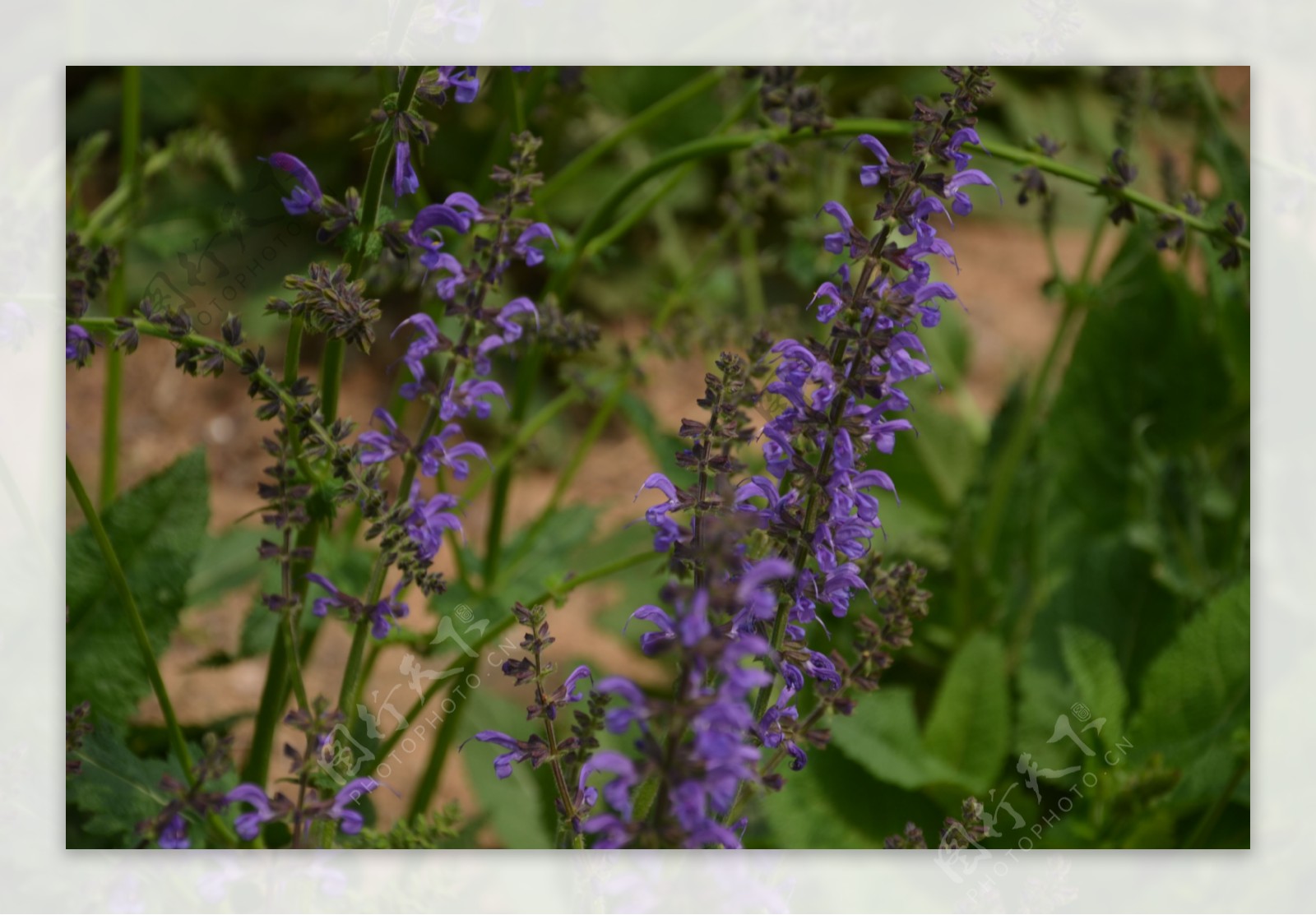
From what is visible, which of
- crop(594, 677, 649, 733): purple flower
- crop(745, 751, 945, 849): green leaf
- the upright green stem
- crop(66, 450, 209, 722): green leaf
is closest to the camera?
crop(594, 677, 649, 733): purple flower

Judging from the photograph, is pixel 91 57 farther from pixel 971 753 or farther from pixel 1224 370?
pixel 1224 370

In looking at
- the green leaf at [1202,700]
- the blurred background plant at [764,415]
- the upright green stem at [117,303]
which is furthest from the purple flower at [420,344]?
the green leaf at [1202,700]

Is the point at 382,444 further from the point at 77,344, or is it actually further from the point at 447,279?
the point at 77,344

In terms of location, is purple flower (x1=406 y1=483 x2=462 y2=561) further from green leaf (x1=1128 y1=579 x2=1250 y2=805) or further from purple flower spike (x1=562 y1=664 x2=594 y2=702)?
green leaf (x1=1128 y1=579 x2=1250 y2=805)

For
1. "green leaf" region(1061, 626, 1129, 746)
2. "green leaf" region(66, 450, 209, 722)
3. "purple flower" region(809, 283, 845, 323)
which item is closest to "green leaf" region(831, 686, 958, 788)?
"green leaf" region(1061, 626, 1129, 746)

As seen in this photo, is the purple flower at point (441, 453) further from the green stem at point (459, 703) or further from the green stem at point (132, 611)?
the green stem at point (132, 611)

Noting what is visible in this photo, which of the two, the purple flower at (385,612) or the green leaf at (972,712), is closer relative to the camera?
the purple flower at (385,612)
